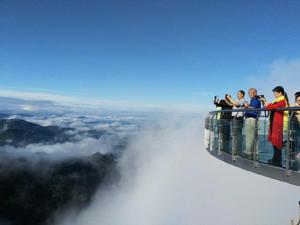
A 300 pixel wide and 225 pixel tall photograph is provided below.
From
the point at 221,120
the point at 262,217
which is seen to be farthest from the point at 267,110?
the point at 262,217

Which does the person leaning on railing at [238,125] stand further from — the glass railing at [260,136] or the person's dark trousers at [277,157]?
the person's dark trousers at [277,157]

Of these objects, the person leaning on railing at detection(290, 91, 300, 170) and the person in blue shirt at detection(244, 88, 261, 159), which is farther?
the person in blue shirt at detection(244, 88, 261, 159)

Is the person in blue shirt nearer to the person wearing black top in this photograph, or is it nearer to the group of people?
the group of people

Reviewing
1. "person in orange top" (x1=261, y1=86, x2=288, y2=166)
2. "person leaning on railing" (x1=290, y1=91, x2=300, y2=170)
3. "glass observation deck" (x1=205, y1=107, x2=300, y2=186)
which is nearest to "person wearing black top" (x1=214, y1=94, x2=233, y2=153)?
"glass observation deck" (x1=205, y1=107, x2=300, y2=186)

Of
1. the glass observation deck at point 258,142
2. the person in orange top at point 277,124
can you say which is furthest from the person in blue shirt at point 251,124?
the person in orange top at point 277,124

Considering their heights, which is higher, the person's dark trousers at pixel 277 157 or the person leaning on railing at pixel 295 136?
the person leaning on railing at pixel 295 136

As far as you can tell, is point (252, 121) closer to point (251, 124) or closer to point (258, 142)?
point (251, 124)

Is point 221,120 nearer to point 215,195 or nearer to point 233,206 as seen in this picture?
point 233,206
